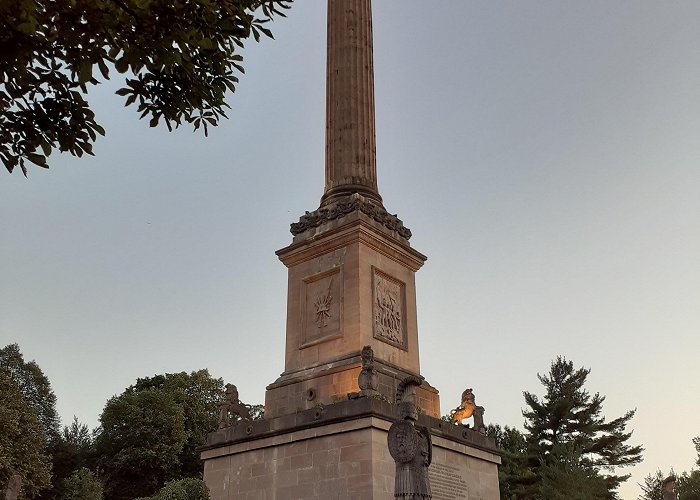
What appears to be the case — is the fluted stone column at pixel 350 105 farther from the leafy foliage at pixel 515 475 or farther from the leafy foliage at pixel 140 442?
the leafy foliage at pixel 140 442

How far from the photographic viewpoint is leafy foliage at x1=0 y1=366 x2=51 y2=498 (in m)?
33.0

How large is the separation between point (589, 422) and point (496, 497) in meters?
23.8

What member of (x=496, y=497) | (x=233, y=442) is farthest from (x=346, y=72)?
(x=496, y=497)

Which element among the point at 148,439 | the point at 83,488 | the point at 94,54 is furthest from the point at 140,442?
the point at 94,54

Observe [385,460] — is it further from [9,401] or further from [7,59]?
[9,401]

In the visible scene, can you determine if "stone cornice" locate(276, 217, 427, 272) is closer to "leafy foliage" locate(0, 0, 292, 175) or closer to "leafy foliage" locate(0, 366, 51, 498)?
"leafy foliage" locate(0, 0, 292, 175)

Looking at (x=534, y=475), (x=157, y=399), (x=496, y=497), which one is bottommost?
(x=496, y=497)

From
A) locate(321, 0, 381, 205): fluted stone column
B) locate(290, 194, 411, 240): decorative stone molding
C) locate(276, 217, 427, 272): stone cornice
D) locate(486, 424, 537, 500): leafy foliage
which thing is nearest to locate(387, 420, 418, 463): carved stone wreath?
locate(276, 217, 427, 272): stone cornice

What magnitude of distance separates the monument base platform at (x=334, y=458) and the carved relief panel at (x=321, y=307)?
232 cm

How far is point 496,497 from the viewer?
55.3 feet

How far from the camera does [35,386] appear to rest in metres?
49.4

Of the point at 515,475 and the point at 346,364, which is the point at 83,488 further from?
the point at 346,364

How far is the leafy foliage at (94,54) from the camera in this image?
558cm

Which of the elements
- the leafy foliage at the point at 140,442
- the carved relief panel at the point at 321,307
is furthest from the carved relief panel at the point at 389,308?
the leafy foliage at the point at 140,442
